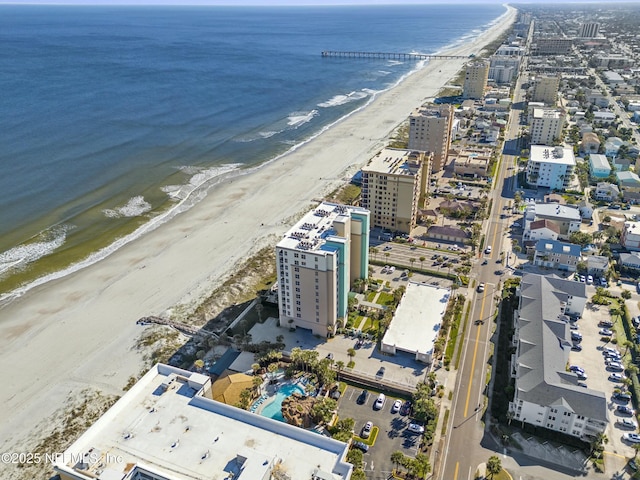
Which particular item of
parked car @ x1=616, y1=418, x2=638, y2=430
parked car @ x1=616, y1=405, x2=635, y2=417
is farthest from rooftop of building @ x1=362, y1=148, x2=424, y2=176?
parked car @ x1=616, y1=418, x2=638, y2=430

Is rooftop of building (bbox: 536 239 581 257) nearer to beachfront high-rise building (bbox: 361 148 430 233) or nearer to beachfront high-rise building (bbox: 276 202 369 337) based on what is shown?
beachfront high-rise building (bbox: 361 148 430 233)

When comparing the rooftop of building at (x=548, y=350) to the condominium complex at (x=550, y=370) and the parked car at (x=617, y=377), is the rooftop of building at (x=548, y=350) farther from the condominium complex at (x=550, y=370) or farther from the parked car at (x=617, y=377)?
the parked car at (x=617, y=377)

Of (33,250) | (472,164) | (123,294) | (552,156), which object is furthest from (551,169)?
(33,250)

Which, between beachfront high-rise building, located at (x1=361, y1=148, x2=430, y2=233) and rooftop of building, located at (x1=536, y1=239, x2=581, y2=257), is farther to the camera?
beachfront high-rise building, located at (x1=361, y1=148, x2=430, y2=233)

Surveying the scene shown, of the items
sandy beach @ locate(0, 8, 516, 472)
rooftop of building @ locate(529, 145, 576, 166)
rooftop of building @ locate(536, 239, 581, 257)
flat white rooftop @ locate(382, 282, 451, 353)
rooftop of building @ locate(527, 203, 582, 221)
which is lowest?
sandy beach @ locate(0, 8, 516, 472)

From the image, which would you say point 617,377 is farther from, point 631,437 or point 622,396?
point 631,437
